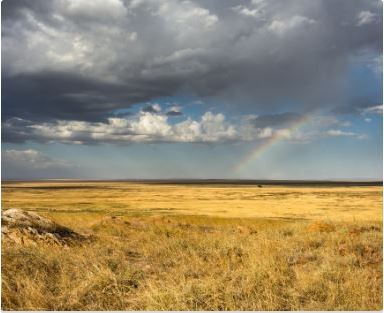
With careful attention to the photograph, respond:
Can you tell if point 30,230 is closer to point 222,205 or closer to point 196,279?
point 196,279

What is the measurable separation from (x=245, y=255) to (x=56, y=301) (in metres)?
5.31

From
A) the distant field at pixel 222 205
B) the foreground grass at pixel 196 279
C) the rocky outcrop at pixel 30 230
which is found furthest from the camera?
the distant field at pixel 222 205

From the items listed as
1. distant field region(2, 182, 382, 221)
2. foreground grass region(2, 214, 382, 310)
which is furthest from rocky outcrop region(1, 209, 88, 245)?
distant field region(2, 182, 382, 221)

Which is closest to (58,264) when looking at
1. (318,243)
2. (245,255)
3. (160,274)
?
(160,274)

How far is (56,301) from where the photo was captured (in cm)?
711

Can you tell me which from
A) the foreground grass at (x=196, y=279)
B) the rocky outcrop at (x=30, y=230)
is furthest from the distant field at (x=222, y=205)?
the rocky outcrop at (x=30, y=230)

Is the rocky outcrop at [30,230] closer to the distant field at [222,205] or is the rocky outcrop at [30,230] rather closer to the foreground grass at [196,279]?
the foreground grass at [196,279]

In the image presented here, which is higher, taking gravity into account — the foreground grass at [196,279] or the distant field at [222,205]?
the foreground grass at [196,279]

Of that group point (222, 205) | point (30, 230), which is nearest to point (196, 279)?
point (30, 230)

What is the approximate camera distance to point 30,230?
1320cm

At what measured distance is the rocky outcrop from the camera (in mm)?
12688

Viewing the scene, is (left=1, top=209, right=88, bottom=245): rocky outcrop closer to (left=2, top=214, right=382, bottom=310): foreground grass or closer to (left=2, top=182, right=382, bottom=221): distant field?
(left=2, top=214, right=382, bottom=310): foreground grass

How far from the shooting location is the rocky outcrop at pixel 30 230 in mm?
12688

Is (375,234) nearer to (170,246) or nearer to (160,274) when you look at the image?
(170,246)
